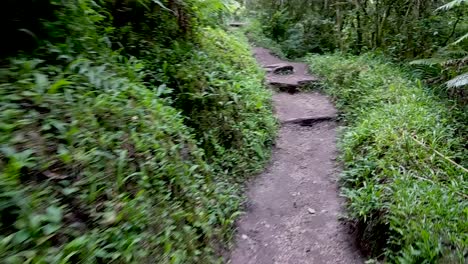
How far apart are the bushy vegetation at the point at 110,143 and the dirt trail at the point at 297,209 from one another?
0.91 ft

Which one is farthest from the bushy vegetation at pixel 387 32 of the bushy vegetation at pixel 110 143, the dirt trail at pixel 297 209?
the bushy vegetation at pixel 110 143

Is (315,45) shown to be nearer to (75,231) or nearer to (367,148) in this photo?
(367,148)

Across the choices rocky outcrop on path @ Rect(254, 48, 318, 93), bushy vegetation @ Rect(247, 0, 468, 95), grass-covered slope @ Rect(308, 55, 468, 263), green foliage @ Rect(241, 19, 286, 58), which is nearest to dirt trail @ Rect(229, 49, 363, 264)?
grass-covered slope @ Rect(308, 55, 468, 263)

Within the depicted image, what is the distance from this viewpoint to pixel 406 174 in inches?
140

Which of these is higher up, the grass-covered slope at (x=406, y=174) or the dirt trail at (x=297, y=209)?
the grass-covered slope at (x=406, y=174)

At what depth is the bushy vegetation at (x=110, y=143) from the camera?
189 cm

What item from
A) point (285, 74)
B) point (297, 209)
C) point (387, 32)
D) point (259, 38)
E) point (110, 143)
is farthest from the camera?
point (259, 38)

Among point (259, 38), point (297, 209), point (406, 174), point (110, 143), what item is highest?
point (110, 143)

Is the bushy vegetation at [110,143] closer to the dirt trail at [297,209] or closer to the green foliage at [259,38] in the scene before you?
the dirt trail at [297,209]

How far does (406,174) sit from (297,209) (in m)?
1.21

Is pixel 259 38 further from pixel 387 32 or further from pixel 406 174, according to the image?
pixel 406 174

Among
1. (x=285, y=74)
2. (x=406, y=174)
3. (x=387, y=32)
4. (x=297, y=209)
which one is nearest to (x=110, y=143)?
(x=297, y=209)

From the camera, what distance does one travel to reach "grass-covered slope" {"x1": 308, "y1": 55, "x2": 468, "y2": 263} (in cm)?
274

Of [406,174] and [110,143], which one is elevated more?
[110,143]
